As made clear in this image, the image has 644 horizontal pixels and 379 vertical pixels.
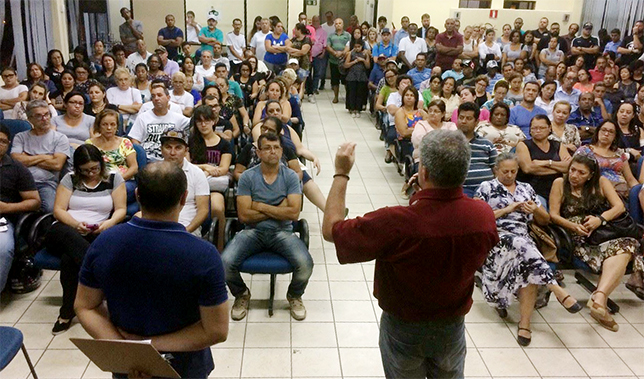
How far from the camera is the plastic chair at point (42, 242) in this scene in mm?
3422

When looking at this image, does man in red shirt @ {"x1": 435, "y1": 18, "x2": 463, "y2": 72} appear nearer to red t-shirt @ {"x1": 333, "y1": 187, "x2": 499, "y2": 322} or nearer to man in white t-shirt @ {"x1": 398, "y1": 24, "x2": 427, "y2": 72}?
man in white t-shirt @ {"x1": 398, "y1": 24, "x2": 427, "y2": 72}

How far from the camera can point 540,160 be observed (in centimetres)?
455

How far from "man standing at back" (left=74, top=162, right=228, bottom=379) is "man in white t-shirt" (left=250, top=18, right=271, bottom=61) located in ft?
28.7

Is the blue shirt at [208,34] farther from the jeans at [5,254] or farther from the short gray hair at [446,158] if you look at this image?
the short gray hair at [446,158]

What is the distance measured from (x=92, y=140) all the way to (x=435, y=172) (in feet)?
10.9

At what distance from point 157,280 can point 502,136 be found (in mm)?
4166

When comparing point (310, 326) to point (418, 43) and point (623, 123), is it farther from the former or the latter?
point (418, 43)

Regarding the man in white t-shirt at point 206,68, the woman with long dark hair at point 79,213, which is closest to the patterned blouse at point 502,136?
the woman with long dark hair at point 79,213

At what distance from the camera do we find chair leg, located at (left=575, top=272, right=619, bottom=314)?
3.80m

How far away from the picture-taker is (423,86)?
7.91 meters

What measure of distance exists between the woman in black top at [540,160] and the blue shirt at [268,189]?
205 cm

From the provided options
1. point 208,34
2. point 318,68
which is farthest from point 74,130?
point 318,68

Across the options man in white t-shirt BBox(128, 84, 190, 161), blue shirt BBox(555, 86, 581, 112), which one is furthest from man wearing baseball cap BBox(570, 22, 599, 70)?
man in white t-shirt BBox(128, 84, 190, 161)

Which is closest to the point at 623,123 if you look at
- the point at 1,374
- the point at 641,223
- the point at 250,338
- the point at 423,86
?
the point at 641,223
